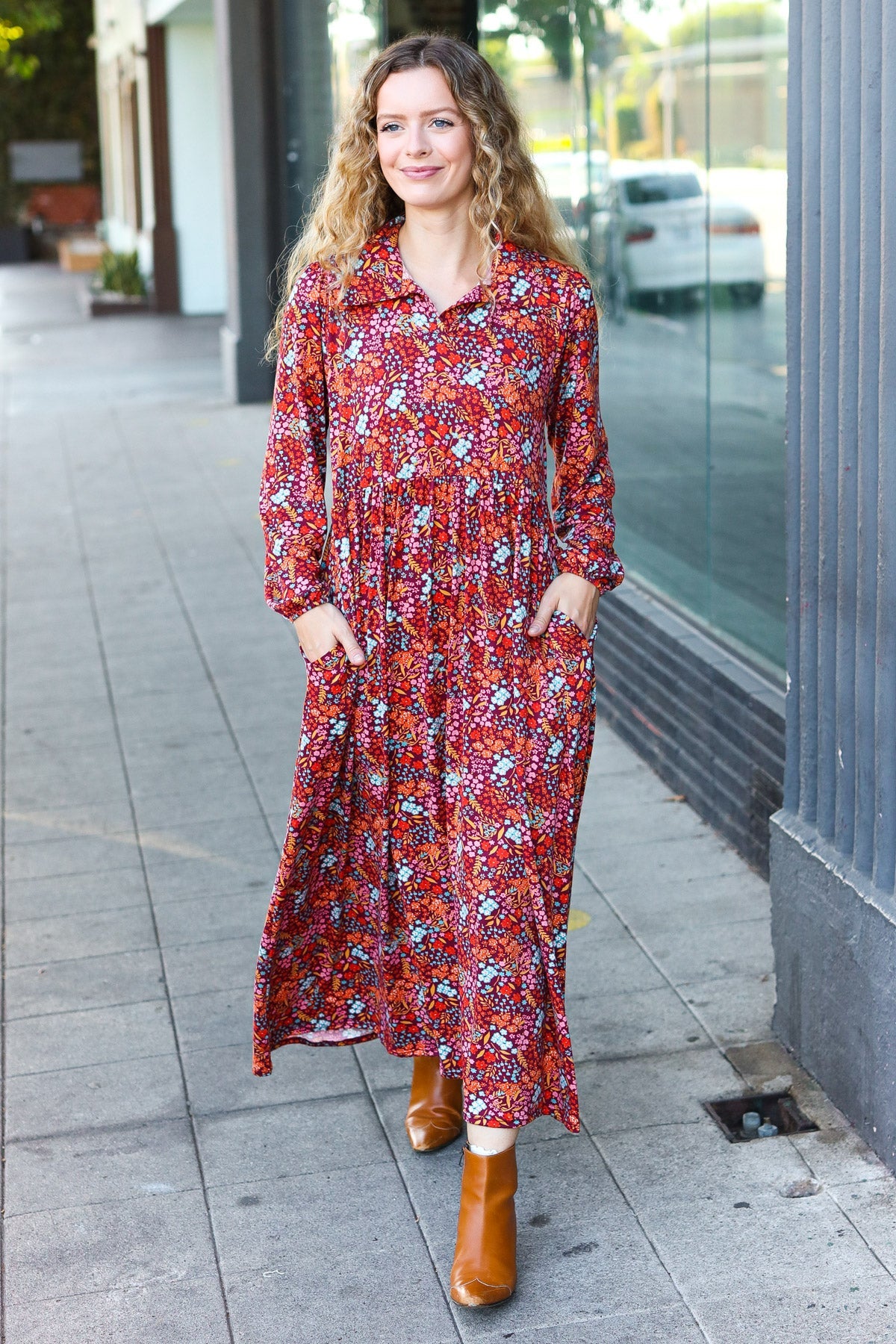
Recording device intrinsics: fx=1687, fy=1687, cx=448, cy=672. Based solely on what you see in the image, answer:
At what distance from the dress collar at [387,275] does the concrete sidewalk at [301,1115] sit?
5.33 ft

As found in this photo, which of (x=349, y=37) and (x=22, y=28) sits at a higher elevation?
(x=22, y=28)

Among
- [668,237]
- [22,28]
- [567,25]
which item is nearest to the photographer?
[668,237]

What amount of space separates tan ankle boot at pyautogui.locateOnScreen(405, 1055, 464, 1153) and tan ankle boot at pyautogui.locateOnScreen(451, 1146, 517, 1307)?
0.38 metres

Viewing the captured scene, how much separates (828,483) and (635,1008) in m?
1.32

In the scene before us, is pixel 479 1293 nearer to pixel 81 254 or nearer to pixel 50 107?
pixel 81 254

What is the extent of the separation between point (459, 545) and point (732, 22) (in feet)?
13.1

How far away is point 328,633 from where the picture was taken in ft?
9.27

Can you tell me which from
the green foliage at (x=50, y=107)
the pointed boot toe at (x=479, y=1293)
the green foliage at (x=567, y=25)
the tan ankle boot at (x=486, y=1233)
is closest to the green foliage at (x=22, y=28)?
the green foliage at (x=50, y=107)

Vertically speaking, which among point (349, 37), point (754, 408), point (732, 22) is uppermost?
point (349, 37)

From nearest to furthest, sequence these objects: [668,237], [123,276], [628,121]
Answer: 1. [668,237]
2. [628,121]
3. [123,276]

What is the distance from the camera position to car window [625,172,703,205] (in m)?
5.89

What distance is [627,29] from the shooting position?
247 inches

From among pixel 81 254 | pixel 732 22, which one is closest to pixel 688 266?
pixel 732 22

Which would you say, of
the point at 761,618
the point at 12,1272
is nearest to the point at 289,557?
the point at 12,1272
